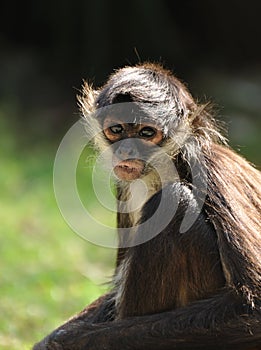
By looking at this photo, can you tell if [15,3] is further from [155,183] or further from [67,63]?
[155,183]

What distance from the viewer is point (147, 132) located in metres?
6.71

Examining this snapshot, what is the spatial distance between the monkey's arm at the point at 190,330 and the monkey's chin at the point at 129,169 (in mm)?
1055

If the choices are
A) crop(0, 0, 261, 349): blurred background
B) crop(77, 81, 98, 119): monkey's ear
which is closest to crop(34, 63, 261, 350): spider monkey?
crop(77, 81, 98, 119): monkey's ear

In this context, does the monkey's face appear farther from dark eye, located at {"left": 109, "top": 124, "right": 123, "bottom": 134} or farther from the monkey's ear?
the monkey's ear

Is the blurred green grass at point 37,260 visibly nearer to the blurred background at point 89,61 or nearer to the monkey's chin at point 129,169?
the blurred background at point 89,61

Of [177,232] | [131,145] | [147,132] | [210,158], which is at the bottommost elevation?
[177,232]

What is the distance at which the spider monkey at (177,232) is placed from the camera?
5965 millimetres

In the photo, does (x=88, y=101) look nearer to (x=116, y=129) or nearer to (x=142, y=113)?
(x=116, y=129)

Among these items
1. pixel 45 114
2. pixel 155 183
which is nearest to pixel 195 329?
pixel 155 183

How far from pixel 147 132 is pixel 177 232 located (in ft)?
3.00

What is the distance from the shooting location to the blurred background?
15172mm

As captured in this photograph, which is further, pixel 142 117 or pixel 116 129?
pixel 116 129

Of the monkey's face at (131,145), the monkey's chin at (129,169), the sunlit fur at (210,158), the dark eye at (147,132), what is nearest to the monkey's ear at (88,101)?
the sunlit fur at (210,158)

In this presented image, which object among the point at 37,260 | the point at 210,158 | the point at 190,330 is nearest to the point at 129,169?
the point at 210,158
